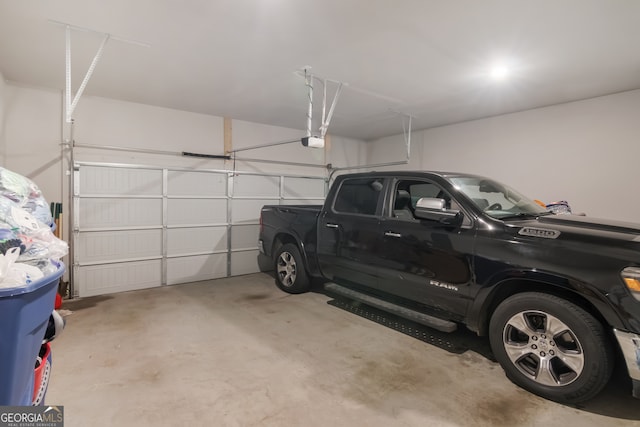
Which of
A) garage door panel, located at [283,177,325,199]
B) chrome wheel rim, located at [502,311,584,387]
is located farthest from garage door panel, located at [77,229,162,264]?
chrome wheel rim, located at [502,311,584,387]

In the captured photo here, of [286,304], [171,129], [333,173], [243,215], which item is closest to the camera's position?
[286,304]

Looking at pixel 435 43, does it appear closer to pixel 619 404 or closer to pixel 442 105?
pixel 442 105

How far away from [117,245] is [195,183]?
1.64 m

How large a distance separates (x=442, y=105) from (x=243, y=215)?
14.0 feet

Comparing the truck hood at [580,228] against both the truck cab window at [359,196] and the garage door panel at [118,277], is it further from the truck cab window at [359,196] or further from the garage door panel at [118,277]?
→ the garage door panel at [118,277]

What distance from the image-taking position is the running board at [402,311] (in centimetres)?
298

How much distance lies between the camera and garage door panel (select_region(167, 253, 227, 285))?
5625mm

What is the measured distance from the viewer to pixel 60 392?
2432 mm

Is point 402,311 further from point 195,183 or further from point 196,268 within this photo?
point 195,183

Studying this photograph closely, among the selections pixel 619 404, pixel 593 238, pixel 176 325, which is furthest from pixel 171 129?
pixel 619 404

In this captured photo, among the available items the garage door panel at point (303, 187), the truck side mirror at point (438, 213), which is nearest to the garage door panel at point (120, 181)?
the garage door panel at point (303, 187)

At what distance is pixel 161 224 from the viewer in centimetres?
552

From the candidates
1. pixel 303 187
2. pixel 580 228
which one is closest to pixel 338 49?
pixel 580 228

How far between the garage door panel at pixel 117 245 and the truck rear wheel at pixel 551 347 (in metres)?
5.20
